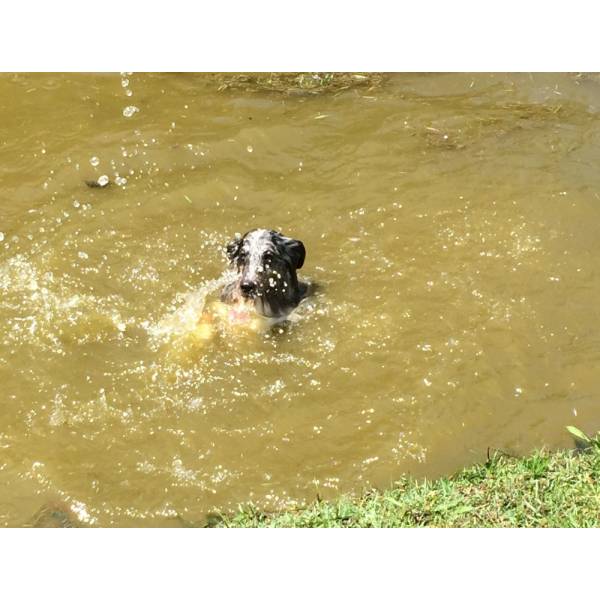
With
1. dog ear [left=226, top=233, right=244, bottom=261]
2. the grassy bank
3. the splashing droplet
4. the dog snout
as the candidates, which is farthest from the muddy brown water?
dog ear [left=226, top=233, right=244, bottom=261]

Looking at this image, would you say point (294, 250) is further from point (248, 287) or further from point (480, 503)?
point (480, 503)

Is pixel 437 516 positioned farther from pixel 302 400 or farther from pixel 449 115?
pixel 449 115

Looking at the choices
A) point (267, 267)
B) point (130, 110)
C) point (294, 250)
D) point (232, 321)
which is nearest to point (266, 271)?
point (267, 267)

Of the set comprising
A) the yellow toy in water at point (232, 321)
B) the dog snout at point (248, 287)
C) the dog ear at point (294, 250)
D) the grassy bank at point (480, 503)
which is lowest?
the grassy bank at point (480, 503)

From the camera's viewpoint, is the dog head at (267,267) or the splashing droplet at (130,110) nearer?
the dog head at (267,267)

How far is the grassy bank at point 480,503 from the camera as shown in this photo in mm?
5129

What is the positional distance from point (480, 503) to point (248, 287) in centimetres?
249

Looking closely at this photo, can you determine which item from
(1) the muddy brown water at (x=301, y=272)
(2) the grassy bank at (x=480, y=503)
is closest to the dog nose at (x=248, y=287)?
(1) the muddy brown water at (x=301, y=272)

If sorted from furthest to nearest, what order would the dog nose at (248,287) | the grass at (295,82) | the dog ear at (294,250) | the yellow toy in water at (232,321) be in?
the grass at (295,82), the yellow toy in water at (232,321), the dog ear at (294,250), the dog nose at (248,287)

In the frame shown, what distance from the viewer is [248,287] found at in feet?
21.3

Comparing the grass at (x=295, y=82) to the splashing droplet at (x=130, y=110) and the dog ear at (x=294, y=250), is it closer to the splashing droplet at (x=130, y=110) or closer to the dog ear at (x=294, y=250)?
the splashing droplet at (x=130, y=110)

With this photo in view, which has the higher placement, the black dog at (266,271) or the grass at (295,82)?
the grass at (295,82)

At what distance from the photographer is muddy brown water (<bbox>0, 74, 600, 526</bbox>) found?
581 cm

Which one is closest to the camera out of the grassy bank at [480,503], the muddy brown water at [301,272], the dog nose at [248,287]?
the grassy bank at [480,503]
